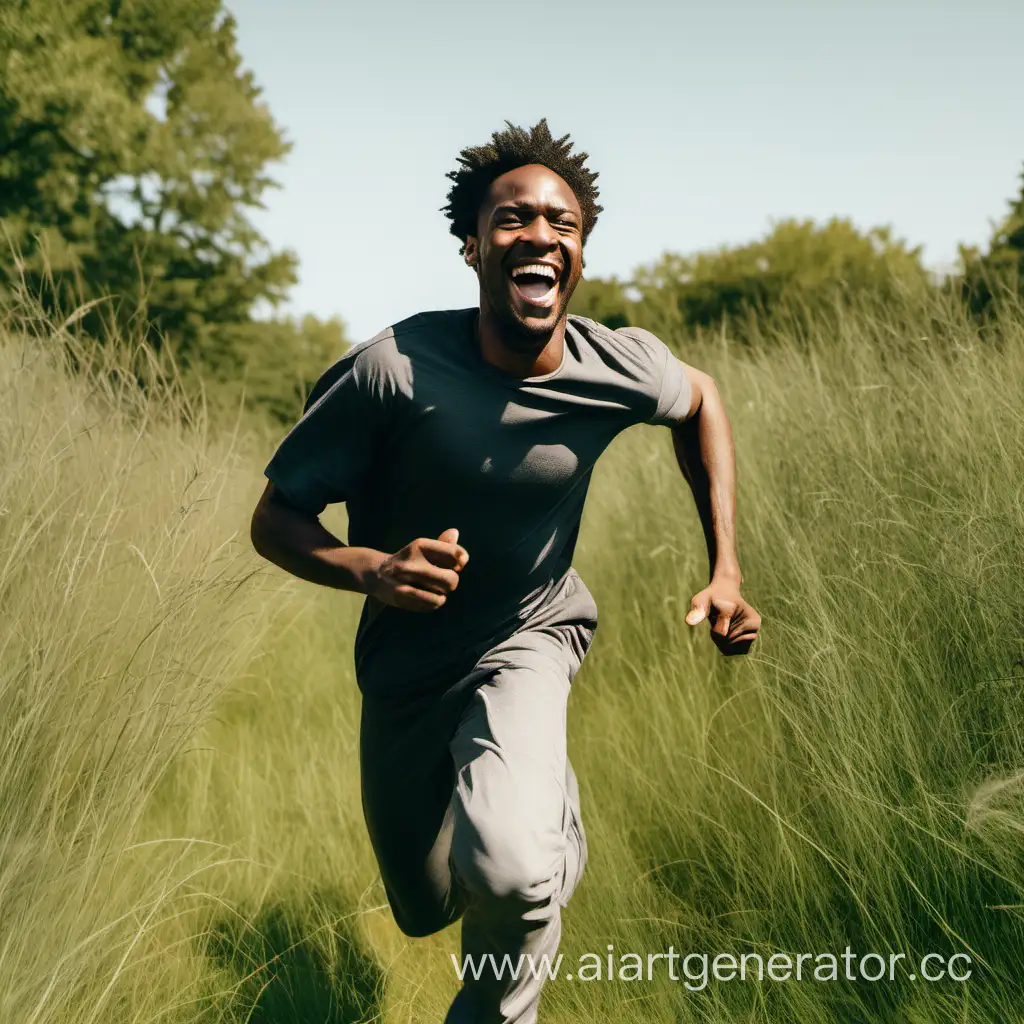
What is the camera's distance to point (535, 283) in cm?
251

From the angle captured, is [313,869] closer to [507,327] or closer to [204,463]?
[204,463]

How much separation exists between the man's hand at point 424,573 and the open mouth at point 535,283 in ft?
2.27

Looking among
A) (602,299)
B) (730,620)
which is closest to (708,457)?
(730,620)

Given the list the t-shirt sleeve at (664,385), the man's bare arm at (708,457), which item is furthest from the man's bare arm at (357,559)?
the man's bare arm at (708,457)

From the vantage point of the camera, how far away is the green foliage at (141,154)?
1377 cm

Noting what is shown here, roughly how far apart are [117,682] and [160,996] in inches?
31.5

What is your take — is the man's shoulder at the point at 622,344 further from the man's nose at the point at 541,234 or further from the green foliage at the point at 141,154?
the green foliage at the point at 141,154

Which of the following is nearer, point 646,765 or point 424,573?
point 424,573

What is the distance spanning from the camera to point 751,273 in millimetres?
22281

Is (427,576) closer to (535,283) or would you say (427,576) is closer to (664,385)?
(535,283)

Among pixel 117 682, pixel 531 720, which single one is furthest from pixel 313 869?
pixel 531 720

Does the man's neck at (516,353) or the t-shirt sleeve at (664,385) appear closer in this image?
the man's neck at (516,353)

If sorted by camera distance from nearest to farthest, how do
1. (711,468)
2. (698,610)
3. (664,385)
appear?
1. (698,610)
2. (664,385)
3. (711,468)

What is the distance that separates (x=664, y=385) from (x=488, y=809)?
1227mm
